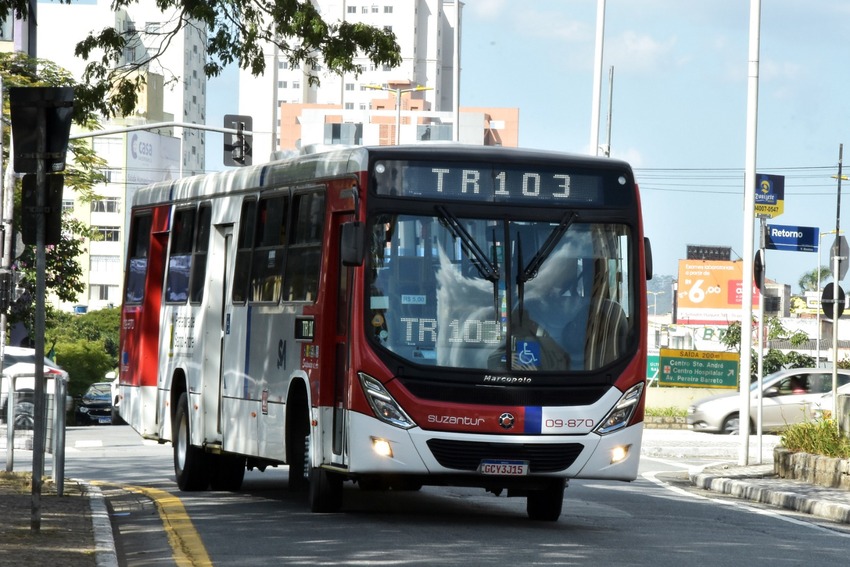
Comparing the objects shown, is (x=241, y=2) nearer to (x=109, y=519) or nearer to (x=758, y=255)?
(x=109, y=519)

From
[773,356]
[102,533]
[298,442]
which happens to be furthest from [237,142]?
[102,533]

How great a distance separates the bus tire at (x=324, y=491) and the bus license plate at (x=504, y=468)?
61.1 inches

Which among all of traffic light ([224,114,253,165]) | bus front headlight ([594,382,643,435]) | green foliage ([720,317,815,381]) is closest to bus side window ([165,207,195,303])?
bus front headlight ([594,382,643,435])

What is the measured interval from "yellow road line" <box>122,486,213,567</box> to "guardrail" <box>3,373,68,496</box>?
3.25 ft

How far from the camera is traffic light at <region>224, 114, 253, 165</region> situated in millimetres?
35000

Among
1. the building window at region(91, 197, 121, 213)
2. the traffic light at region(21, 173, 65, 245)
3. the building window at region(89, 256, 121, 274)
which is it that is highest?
the building window at region(91, 197, 121, 213)

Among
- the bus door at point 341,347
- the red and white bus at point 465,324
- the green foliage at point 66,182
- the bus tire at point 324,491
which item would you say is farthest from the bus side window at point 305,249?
the green foliage at point 66,182

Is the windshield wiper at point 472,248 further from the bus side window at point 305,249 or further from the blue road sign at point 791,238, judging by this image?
the blue road sign at point 791,238

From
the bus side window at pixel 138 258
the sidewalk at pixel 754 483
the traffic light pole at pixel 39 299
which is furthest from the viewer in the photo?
the bus side window at pixel 138 258

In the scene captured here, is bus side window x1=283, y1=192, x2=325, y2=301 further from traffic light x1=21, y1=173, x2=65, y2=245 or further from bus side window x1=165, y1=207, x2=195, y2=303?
bus side window x1=165, y1=207, x2=195, y2=303

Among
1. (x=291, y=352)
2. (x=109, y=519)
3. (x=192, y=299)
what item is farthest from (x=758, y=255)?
(x=109, y=519)

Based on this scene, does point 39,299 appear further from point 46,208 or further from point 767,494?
point 767,494

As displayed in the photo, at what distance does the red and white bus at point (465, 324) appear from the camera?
12.7 metres

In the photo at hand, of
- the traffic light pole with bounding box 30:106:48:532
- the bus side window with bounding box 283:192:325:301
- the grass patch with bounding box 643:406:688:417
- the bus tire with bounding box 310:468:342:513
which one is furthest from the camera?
the grass patch with bounding box 643:406:688:417
